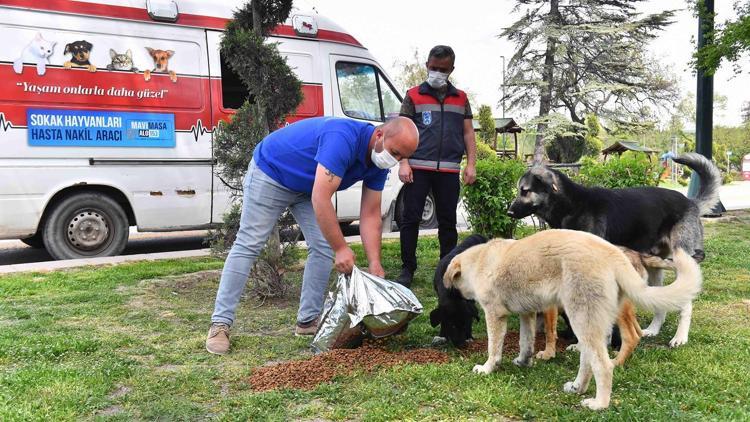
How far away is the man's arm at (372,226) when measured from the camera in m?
4.23

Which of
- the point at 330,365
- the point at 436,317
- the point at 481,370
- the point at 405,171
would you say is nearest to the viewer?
the point at 481,370

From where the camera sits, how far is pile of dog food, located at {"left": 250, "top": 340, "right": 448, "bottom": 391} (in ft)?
11.4

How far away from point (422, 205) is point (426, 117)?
0.89 m

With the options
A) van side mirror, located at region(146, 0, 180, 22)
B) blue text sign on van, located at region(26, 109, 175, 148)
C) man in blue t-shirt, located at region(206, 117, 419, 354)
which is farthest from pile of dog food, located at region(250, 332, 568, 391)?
van side mirror, located at region(146, 0, 180, 22)

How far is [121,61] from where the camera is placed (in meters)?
8.08

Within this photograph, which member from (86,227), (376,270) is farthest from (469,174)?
(86,227)

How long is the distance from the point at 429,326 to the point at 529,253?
1515mm

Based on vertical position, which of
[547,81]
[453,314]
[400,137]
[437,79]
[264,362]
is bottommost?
[264,362]

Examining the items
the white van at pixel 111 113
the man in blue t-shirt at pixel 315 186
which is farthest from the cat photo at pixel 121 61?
the man in blue t-shirt at pixel 315 186

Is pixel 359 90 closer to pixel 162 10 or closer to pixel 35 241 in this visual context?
pixel 162 10

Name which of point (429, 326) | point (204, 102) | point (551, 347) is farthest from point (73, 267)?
point (551, 347)

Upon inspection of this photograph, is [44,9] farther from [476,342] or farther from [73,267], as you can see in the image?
[476,342]

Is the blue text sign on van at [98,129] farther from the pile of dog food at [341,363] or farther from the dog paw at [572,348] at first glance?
the dog paw at [572,348]

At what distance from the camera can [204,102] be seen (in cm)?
865
